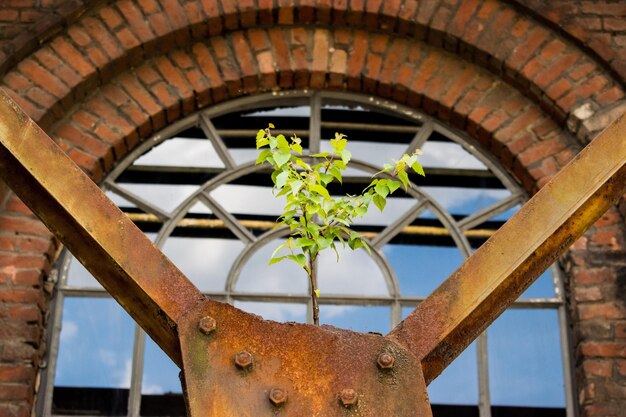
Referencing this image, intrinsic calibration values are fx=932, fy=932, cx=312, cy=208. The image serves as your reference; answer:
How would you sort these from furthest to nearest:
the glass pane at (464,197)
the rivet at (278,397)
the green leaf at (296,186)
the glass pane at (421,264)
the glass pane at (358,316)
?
the glass pane at (464,197)
the glass pane at (421,264)
the glass pane at (358,316)
the green leaf at (296,186)
the rivet at (278,397)

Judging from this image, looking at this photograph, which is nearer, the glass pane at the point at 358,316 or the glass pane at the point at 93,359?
the glass pane at the point at 93,359

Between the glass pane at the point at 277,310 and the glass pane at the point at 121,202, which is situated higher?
the glass pane at the point at 121,202

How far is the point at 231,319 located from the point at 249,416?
20cm

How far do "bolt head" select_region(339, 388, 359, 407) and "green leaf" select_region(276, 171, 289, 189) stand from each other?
60 centimetres

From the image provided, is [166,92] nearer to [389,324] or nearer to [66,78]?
[66,78]

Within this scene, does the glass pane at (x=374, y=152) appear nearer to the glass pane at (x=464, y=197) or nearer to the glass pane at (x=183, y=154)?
the glass pane at (x=464, y=197)

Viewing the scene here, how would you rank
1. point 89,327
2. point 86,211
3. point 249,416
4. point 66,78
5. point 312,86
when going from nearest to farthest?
point 249,416
point 86,211
point 89,327
point 66,78
point 312,86

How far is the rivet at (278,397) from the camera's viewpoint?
1.71 metres

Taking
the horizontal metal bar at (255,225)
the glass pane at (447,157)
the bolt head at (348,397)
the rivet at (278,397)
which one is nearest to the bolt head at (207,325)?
the rivet at (278,397)

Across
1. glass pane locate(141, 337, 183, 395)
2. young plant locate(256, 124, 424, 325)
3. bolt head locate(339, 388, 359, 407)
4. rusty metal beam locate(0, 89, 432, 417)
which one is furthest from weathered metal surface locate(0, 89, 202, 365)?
glass pane locate(141, 337, 183, 395)

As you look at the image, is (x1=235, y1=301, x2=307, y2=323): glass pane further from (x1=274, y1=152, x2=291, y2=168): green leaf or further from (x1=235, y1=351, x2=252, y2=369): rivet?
(x1=235, y1=351, x2=252, y2=369): rivet

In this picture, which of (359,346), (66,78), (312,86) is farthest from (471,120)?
(359,346)

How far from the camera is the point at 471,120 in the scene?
4820mm

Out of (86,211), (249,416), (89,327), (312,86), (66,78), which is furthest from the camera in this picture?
(312,86)
